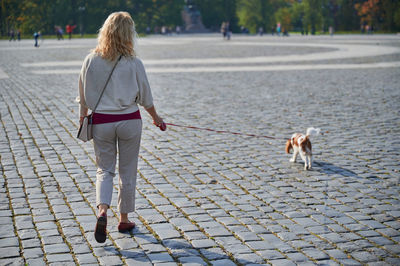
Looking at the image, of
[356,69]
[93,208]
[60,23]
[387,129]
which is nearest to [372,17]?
[60,23]

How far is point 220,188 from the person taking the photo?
632cm

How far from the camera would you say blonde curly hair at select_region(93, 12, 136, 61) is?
455 cm

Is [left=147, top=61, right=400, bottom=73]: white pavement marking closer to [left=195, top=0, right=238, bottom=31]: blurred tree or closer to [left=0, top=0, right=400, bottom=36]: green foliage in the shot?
[left=0, top=0, right=400, bottom=36]: green foliage

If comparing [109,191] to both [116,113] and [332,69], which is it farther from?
[332,69]

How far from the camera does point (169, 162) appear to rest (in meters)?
7.55

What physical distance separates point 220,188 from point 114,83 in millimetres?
2196

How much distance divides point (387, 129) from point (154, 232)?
602cm

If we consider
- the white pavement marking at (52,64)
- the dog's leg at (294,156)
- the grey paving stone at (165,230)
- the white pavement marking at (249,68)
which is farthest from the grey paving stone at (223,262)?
the white pavement marking at (52,64)

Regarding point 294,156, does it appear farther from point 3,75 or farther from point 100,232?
point 3,75

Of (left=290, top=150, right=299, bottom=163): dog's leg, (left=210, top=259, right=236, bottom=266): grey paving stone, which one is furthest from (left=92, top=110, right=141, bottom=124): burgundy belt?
(left=290, top=150, right=299, bottom=163): dog's leg

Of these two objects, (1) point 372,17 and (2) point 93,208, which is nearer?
(2) point 93,208

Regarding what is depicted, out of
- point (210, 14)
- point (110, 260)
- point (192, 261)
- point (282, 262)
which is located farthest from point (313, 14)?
point (110, 260)

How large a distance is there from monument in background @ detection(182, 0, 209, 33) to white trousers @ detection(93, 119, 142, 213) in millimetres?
100751

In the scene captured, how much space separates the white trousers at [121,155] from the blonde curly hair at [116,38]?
554mm
